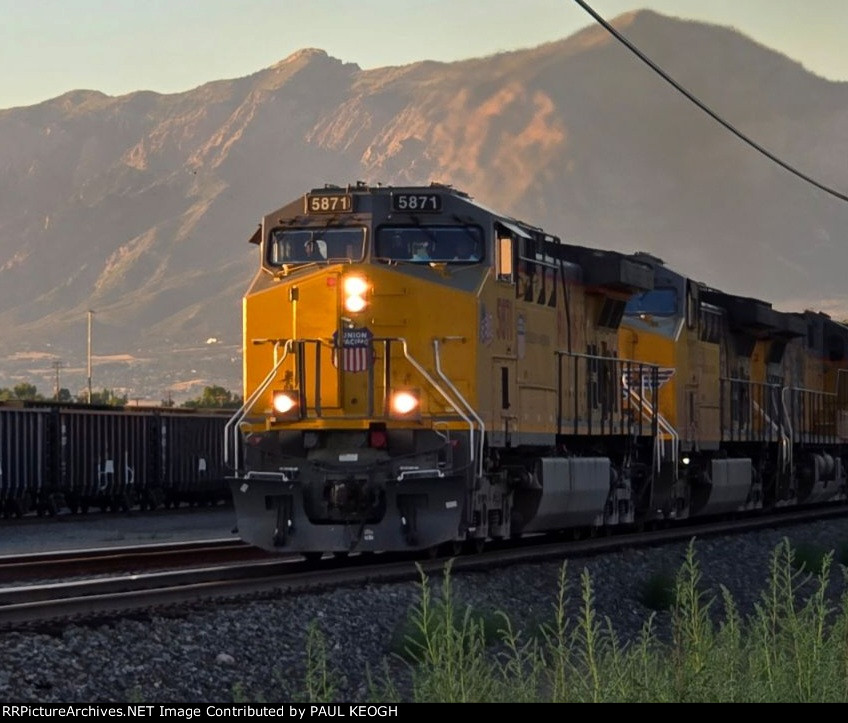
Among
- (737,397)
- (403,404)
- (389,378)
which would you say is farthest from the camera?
(737,397)

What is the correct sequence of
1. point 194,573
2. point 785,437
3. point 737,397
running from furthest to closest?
point 785,437, point 737,397, point 194,573

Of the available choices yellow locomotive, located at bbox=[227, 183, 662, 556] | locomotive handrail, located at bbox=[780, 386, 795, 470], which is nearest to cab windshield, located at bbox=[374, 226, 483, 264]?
yellow locomotive, located at bbox=[227, 183, 662, 556]

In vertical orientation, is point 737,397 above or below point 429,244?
below

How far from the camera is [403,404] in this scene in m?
17.8

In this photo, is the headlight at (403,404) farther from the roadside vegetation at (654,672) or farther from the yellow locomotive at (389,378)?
Result: the roadside vegetation at (654,672)

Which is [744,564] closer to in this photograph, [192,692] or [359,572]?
[359,572]

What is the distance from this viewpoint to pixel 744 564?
877 inches

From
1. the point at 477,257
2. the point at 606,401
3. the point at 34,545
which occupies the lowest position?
the point at 34,545

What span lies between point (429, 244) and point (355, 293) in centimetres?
110

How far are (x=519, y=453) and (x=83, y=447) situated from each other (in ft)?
65.0

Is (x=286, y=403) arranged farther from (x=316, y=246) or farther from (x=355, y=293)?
(x=316, y=246)

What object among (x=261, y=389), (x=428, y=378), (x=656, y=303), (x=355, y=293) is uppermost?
(x=656, y=303)

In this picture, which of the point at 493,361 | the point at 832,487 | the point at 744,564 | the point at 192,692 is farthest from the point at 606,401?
the point at 832,487

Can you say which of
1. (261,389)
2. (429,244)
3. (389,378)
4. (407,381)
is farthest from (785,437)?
(261,389)
